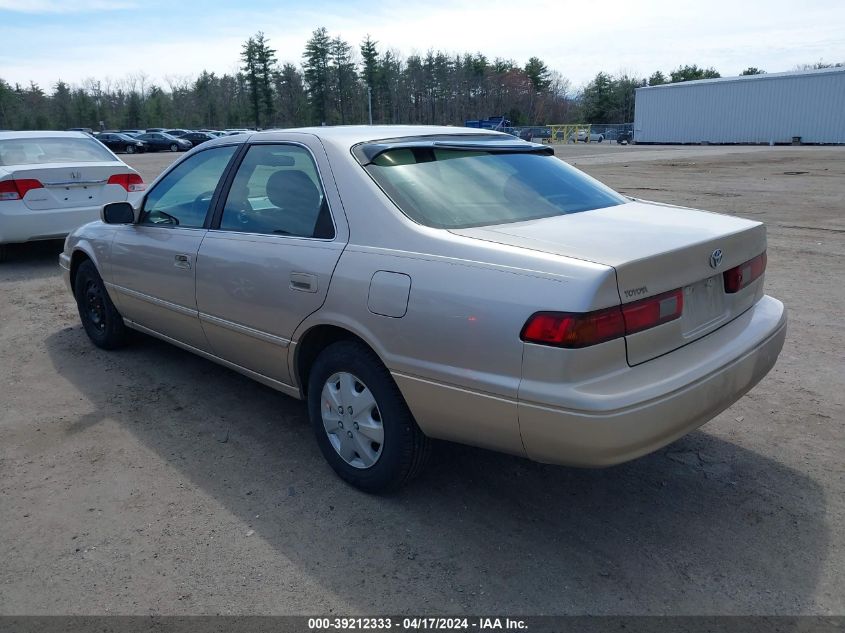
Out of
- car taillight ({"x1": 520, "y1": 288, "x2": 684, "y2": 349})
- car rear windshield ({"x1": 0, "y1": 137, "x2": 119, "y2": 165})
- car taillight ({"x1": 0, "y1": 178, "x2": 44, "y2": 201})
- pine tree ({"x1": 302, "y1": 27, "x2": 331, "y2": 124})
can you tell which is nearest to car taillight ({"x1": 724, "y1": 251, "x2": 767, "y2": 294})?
car taillight ({"x1": 520, "y1": 288, "x2": 684, "y2": 349})

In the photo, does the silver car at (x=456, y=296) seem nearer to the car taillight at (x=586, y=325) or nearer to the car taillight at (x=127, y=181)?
the car taillight at (x=586, y=325)

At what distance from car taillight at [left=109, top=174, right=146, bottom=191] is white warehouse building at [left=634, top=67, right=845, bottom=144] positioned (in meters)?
48.5

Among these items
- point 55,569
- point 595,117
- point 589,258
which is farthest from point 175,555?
point 595,117

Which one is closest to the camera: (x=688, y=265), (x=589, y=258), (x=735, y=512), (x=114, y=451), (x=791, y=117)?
(x=589, y=258)

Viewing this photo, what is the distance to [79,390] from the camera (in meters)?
4.70

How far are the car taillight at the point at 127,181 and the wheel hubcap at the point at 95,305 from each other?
3.62 metres

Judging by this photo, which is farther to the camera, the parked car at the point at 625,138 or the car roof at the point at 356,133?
the parked car at the point at 625,138

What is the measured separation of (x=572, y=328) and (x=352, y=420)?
126 centimetres

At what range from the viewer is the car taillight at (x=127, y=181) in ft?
28.3

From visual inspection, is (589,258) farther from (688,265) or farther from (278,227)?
(278,227)

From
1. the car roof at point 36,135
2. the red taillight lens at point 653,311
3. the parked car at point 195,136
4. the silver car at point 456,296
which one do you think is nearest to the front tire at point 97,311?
the silver car at point 456,296

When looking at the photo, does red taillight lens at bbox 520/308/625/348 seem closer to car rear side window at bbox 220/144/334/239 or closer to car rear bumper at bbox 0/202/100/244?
car rear side window at bbox 220/144/334/239

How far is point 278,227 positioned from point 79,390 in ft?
7.08

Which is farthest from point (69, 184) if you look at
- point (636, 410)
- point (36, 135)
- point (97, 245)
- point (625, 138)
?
point (625, 138)
